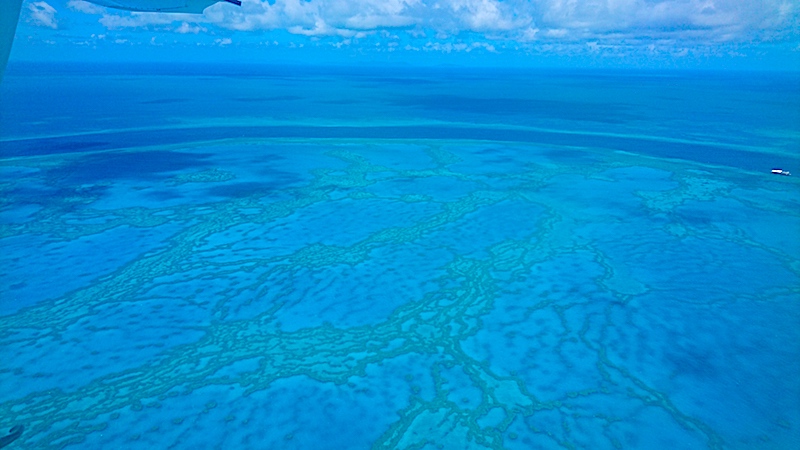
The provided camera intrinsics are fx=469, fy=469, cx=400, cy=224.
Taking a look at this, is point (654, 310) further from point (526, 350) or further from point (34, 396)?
point (34, 396)

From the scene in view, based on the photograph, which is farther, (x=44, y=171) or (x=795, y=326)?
(x=44, y=171)

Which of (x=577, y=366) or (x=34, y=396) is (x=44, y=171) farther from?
(x=577, y=366)

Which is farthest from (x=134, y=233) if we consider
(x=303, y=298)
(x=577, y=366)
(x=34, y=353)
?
(x=577, y=366)

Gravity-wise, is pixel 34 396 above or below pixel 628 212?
below

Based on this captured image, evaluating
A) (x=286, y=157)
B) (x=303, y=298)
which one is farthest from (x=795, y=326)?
(x=286, y=157)

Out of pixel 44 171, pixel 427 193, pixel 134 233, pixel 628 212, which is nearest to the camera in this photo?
pixel 134 233

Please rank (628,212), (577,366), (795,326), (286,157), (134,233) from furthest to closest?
1. (286,157)
2. (628,212)
3. (134,233)
4. (795,326)
5. (577,366)
